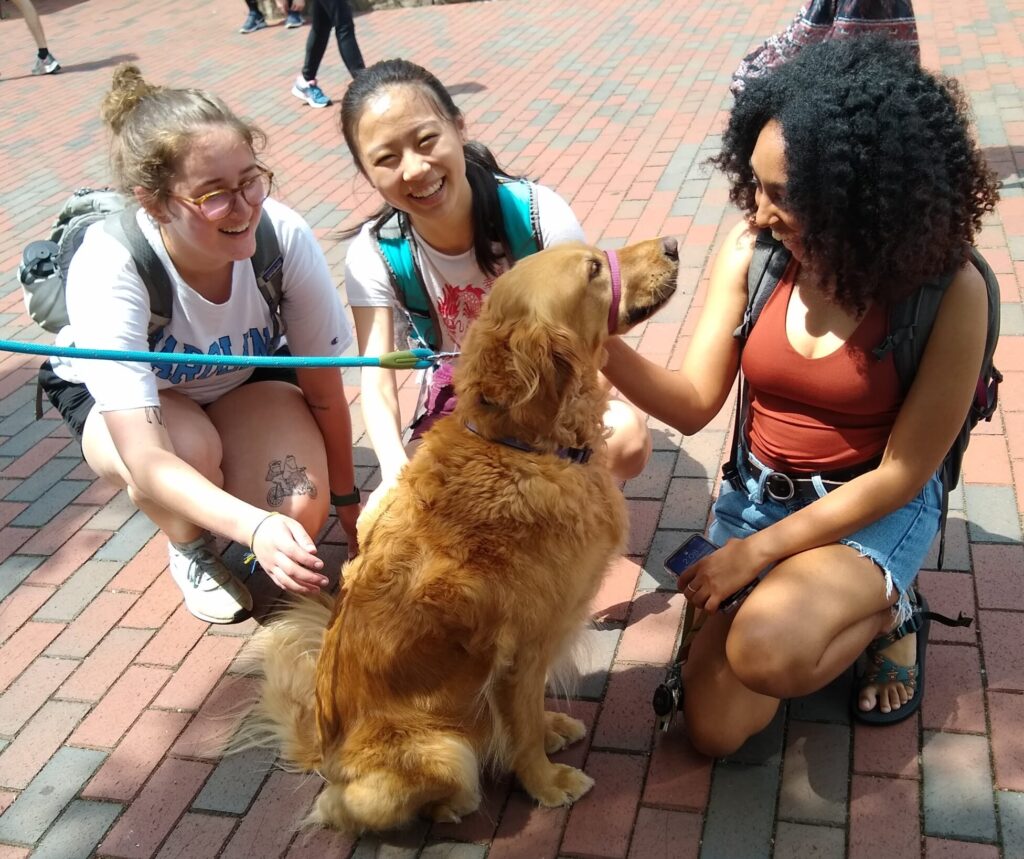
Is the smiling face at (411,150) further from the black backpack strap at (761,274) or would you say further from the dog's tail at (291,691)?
the dog's tail at (291,691)

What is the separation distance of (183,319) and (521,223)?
3.94ft

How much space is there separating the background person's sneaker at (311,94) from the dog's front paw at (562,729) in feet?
27.1

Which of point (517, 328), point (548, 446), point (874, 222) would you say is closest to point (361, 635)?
point (548, 446)

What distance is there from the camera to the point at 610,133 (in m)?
7.75

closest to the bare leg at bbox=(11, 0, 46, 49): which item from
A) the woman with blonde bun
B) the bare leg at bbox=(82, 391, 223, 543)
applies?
the woman with blonde bun

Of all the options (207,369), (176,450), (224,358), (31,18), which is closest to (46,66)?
(31,18)

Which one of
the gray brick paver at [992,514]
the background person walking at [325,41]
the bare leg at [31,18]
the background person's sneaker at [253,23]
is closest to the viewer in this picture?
the gray brick paver at [992,514]

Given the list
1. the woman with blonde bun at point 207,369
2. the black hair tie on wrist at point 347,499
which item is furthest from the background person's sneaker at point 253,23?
the black hair tie on wrist at point 347,499

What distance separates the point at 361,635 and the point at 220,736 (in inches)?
36.7

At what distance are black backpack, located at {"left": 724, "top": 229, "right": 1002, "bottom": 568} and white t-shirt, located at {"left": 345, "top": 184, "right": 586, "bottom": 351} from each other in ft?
2.24

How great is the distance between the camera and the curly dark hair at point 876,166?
2188 mm

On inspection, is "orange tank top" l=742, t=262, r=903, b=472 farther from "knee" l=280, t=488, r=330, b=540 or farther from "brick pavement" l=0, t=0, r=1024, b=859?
"knee" l=280, t=488, r=330, b=540

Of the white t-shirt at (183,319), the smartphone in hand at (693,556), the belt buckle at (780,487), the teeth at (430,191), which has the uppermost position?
the teeth at (430,191)

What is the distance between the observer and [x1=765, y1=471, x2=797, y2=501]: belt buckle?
8.97 feet
